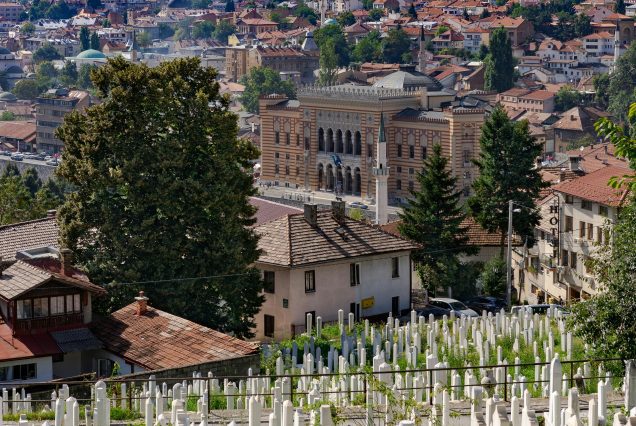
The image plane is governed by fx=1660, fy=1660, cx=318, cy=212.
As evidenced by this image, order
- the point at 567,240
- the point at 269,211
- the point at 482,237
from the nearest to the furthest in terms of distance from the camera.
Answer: the point at 567,240, the point at 482,237, the point at 269,211

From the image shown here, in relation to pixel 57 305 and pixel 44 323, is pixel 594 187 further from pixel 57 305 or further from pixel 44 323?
pixel 44 323

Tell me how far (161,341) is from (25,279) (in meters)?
2.41

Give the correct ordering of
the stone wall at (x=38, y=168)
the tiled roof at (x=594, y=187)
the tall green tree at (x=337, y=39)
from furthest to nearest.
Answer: the tall green tree at (x=337, y=39) < the stone wall at (x=38, y=168) < the tiled roof at (x=594, y=187)

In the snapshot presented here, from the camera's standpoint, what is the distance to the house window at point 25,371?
23891 mm

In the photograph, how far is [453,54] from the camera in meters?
158

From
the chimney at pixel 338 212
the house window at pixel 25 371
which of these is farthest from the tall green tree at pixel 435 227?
the house window at pixel 25 371

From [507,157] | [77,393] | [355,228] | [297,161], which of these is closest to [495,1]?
[297,161]

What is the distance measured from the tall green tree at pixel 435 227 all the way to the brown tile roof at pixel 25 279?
1536 cm

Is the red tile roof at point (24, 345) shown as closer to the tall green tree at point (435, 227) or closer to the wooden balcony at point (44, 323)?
the wooden balcony at point (44, 323)

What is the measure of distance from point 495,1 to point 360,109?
96954 mm

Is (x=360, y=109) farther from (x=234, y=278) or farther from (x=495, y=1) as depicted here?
(x=495, y=1)

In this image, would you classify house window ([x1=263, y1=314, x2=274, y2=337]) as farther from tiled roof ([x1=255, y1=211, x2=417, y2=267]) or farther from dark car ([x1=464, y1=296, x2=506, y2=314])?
dark car ([x1=464, y1=296, x2=506, y2=314])

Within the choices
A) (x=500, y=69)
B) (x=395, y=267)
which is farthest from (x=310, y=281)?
(x=500, y=69)

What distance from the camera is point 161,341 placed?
2428cm
